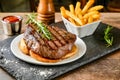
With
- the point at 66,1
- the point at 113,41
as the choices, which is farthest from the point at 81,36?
the point at 66,1

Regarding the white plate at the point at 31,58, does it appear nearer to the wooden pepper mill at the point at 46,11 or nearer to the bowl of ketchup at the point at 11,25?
the bowl of ketchup at the point at 11,25

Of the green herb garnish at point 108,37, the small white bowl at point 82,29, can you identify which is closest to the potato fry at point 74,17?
the small white bowl at point 82,29

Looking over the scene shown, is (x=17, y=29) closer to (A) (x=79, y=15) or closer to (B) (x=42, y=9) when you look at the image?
(B) (x=42, y=9)

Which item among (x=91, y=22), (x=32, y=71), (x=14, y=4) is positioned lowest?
(x=14, y=4)

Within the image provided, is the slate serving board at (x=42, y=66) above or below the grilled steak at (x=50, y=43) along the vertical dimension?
below

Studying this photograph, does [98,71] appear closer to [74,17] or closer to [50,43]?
[50,43]

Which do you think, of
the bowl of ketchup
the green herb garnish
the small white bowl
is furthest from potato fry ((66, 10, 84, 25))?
the bowl of ketchup

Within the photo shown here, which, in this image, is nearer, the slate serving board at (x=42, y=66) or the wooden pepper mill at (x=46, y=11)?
the slate serving board at (x=42, y=66)

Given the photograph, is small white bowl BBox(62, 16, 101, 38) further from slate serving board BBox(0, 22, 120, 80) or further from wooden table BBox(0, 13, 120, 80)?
wooden table BBox(0, 13, 120, 80)
